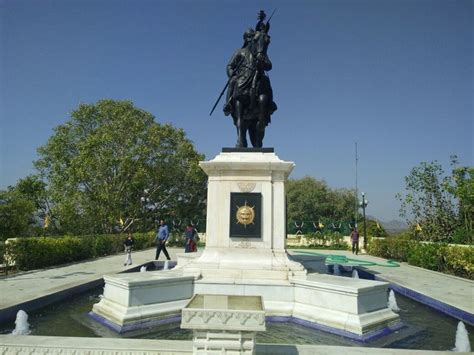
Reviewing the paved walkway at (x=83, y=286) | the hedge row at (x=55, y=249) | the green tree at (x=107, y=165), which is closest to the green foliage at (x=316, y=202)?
the green tree at (x=107, y=165)

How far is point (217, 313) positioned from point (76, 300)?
21.8 ft

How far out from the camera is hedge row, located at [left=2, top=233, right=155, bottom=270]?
13752 mm

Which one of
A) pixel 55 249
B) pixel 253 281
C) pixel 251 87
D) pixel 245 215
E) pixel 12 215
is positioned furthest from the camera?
pixel 55 249

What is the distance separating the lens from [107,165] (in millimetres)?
26797

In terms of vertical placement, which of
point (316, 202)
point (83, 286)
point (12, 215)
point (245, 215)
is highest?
point (316, 202)

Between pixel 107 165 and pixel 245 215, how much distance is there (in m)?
20.7

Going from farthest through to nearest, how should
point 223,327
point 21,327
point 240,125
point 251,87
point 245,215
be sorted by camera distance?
point 240,125 < point 251,87 < point 245,215 < point 21,327 < point 223,327

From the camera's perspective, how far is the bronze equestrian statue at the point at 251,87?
9625 millimetres

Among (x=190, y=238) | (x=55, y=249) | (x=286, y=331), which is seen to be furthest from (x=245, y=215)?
(x=55, y=249)

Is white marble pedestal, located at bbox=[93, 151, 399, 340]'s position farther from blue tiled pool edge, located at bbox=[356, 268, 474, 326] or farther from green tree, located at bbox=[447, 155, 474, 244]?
green tree, located at bbox=[447, 155, 474, 244]

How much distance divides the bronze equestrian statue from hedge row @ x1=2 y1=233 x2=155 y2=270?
31.3ft

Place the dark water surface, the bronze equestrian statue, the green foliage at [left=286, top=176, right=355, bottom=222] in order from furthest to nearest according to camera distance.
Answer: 1. the green foliage at [left=286, top=176, right=355, bottom=222]
2. the bronze equestrian statue
3. the dark water surface

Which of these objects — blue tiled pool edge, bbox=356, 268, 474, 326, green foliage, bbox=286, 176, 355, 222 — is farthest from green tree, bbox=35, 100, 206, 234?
green foliage, bbox=286, 176, 355, 222

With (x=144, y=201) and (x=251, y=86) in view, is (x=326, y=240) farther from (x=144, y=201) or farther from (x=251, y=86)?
(x=251, y=86)
